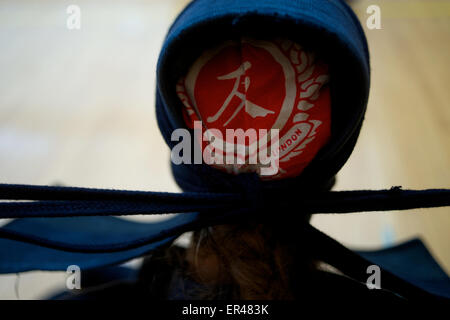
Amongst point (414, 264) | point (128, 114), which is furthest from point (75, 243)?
point (128, 114)

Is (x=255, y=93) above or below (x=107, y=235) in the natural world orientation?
above

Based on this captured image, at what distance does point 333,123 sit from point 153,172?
77 centimetres

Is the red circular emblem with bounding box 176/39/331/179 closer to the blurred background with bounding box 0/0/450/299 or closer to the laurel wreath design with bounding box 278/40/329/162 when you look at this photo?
the laurel wreath design with bounding box 278/40/329/162

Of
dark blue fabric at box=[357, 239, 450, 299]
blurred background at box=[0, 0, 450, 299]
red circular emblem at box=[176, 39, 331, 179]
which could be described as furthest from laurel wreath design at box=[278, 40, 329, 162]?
blurred background at box=[0, 0, 450, 299]

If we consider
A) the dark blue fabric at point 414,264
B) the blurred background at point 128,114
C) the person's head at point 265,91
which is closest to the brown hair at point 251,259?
the person's head at point 265,91

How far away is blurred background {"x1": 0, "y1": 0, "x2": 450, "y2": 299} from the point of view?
0.90m

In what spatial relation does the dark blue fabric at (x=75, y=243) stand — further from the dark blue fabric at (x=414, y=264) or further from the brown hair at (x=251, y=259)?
the dark blue fabric at (x=414, y=264)

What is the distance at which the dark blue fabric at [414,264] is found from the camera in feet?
1.55

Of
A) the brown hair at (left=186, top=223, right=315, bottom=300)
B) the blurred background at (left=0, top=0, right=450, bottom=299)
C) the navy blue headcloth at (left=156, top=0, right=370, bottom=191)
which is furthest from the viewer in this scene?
the blurred background at (left=0, top=0, right=450, bottom=299)

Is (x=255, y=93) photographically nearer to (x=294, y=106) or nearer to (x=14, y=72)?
(x=294, y=106)

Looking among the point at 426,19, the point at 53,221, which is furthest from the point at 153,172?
the point at 426,19

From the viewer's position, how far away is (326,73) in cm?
29

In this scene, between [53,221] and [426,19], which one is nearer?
[53,221]

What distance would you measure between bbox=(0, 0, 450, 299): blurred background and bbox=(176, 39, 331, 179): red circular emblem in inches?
20.6
